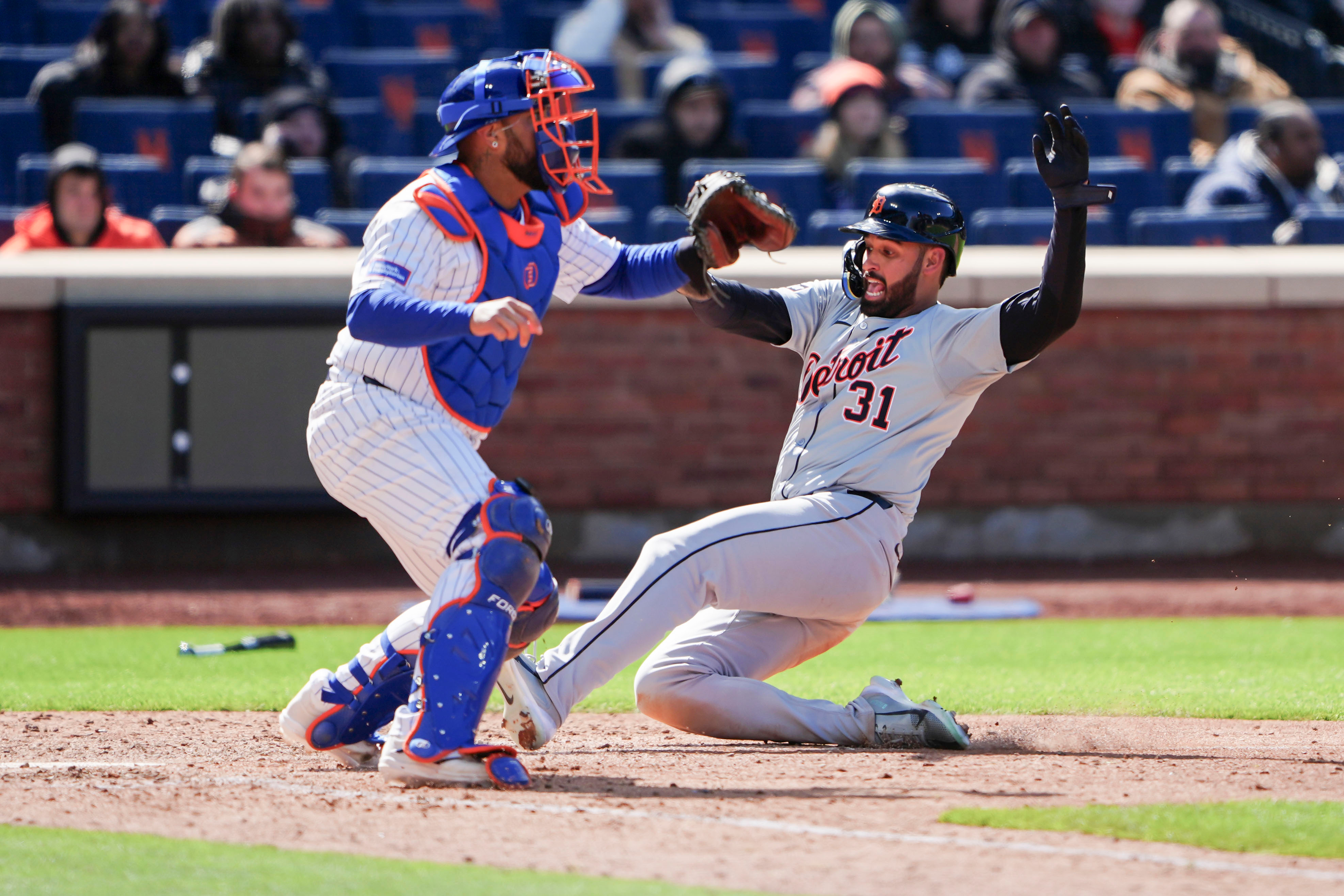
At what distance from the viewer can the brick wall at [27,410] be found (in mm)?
8453

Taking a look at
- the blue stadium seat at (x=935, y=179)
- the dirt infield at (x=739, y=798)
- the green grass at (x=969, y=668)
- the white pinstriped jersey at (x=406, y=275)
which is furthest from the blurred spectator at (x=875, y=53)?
the white pinstriped jersey at (x=406, y=275)

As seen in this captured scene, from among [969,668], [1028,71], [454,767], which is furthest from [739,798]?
[1028,71]

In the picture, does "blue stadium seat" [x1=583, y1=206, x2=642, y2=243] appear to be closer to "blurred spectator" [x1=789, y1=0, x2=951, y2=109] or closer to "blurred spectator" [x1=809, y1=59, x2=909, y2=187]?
"blurred spectator" [x1=809, y1=59, x2=909, y2=187]

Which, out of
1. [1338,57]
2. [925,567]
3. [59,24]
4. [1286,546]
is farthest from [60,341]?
[1338,57]

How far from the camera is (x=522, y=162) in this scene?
386 cm

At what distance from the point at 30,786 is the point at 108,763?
0.37m

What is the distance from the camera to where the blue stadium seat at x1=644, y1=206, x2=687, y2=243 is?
8867 mm

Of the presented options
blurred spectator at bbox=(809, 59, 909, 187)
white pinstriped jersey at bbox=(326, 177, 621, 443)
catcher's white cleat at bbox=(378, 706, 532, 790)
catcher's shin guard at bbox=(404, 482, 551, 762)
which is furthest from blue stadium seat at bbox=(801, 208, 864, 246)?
catcher's white cleat at bbox=(378, 706, 532, 790)

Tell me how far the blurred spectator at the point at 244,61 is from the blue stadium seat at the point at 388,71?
0.46 meters

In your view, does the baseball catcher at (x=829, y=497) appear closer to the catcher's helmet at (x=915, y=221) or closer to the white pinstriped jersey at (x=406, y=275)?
the catcher's helmet at (x=915, y=221)

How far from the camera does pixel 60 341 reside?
27.7 ft

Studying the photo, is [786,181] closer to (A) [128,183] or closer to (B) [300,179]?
(B) [300,179]

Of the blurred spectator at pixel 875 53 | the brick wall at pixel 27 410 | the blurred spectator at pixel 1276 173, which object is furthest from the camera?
the blurred spectator at pixel 875 53

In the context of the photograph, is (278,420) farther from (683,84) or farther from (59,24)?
(59,24)
